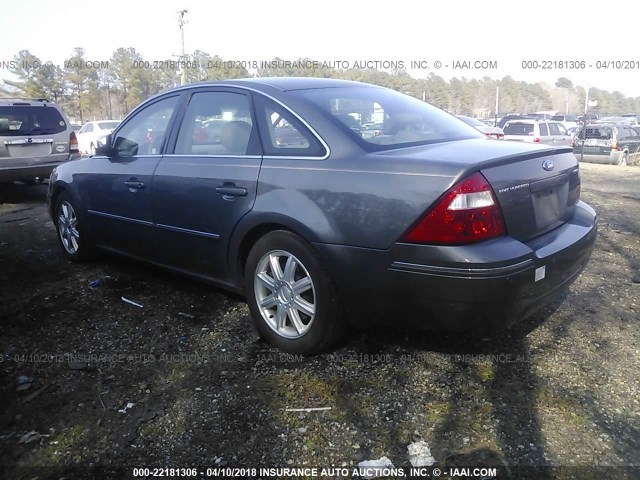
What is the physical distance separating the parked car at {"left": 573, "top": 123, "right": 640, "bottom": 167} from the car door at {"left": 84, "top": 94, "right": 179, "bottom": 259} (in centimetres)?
1699

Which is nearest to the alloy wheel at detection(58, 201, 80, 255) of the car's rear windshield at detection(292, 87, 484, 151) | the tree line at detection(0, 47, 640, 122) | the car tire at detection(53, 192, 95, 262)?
the car tire at detection(53, 192, 95, 262)

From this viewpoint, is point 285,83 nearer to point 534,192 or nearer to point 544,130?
point 534,192

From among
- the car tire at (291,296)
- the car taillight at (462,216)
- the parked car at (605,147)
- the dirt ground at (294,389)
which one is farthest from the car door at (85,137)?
the car taillight at (462,216)

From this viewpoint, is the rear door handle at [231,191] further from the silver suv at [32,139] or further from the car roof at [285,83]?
the silver suv at [32,139]

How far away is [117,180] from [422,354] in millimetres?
2768

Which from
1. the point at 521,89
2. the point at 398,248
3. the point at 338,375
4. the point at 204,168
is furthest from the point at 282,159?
the point at 521,89

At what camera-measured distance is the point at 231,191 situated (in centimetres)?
323

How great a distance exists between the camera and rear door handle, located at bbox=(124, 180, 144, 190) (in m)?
3.95

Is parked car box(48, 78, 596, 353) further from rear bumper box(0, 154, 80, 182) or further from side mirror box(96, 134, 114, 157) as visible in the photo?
rear bumper box(0, 154, 80, 182)

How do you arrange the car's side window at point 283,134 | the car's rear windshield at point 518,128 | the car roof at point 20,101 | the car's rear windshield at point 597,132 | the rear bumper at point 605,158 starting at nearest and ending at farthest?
the car's side window at point 283,134 → the car roof at point 20,101 → the car's rear windshield at point 518,128 → the rear bumper at point 605,158 → the car's rear windshield at point 597,132

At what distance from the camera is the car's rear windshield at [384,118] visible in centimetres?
300

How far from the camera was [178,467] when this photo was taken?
221cm

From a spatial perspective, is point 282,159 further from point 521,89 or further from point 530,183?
point 521,89

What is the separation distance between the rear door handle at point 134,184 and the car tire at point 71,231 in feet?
3.19
